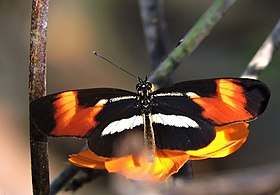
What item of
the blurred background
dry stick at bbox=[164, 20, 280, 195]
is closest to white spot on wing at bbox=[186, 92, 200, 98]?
dry stick at bbox=[164, 20, 280, 195]

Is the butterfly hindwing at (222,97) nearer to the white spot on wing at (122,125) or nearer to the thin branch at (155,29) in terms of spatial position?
the white spot on wing at (122,125)

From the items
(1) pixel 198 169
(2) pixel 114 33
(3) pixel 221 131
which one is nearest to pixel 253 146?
(1) pixel 198 169

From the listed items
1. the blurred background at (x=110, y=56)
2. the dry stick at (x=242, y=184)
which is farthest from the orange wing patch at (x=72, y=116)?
the blurred background at (x=110, y=56)

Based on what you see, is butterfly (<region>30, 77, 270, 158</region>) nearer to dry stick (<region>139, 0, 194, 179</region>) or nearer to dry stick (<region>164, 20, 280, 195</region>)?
dry stick (<region>139, 0, 194, 179</region>)

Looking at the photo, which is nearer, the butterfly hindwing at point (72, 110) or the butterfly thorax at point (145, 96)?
the butterfly hindwing at point (72, 110)

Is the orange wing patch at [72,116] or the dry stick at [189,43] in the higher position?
the dry stick at [189,43]

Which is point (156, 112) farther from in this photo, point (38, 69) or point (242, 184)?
point (242, 184)

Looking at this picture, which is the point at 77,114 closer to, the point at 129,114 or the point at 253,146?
the point at 129,114
